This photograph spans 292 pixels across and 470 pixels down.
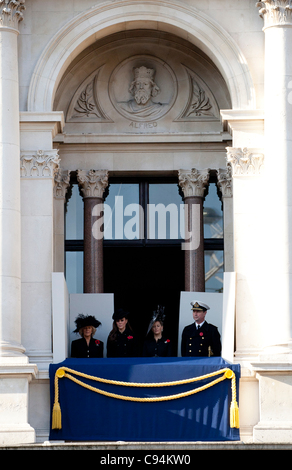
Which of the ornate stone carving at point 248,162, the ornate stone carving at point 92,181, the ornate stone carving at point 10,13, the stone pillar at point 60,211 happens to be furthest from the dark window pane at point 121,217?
the ornate stone carving at point 10,13

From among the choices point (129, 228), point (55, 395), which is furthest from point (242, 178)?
point (55, 395)

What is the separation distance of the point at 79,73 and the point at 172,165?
354 cm

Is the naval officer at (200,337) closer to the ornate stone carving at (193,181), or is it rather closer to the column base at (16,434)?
the ornate stone carving at (193,181)

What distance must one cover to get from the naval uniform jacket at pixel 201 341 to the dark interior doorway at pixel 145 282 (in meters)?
4.61

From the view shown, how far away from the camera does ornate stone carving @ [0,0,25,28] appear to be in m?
28.8

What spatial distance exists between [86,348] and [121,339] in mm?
876

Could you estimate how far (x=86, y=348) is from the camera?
28.7 m

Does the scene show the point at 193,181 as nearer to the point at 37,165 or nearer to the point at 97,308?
the point at 97,308

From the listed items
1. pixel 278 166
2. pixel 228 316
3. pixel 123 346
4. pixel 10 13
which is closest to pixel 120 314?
pixel 123 346

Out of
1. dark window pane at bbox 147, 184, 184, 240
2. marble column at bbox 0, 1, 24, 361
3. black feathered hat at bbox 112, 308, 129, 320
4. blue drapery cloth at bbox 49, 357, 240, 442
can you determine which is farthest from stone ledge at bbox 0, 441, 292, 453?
dark window pane at bbox 147, 184, 184, 240

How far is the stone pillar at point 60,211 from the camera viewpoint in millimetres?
31547

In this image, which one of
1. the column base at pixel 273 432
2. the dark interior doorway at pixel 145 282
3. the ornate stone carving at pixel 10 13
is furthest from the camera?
the dark interior doorway at pixel 145 282
